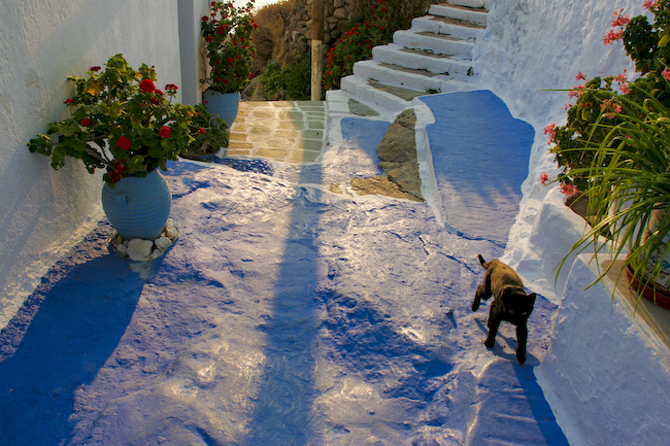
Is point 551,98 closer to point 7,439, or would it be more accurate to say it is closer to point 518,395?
point 518,395

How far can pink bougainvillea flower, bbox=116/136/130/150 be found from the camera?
2.64 metres

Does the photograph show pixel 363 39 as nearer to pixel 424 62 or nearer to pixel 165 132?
pixel 424 62

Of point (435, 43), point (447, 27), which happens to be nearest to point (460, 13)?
point (447, 27)

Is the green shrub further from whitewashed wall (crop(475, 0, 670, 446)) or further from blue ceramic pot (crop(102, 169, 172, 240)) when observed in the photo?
blue ceramic pot (crop(102, 169, 172, 240))

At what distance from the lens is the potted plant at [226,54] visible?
571cm

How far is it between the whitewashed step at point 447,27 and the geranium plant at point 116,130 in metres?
6.19

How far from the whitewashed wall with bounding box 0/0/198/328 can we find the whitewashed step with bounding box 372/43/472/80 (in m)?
5.16

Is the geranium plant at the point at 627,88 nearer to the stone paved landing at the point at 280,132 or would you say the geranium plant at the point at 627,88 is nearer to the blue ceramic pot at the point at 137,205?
the blue ceramic pot at the point at 137,205

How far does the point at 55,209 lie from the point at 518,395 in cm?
297

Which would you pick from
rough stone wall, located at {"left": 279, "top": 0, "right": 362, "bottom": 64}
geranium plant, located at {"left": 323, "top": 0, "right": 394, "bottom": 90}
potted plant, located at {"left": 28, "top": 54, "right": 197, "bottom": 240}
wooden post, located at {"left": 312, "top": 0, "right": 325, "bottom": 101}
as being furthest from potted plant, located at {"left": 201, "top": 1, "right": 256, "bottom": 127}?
rough stone wall, located at {"left": 279, "top": 0, "right": 362, "bottom": 64}

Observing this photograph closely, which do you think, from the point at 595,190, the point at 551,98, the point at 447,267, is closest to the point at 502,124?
the point at 551,98

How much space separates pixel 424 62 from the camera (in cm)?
743

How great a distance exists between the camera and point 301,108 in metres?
7.85

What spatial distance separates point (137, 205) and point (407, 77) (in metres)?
5.58
